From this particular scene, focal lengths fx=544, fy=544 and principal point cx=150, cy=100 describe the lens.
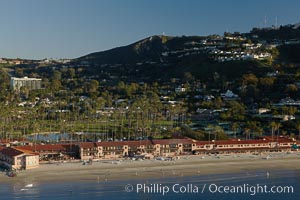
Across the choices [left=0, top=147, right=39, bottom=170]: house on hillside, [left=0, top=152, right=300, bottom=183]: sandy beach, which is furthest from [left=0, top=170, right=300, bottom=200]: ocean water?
[left=0, top=147, right=39, bottom=170]: house on hillside

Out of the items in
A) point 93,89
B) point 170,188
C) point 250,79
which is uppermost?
point 250,79

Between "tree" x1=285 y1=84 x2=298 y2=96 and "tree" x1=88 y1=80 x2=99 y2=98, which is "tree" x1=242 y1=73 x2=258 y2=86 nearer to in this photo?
"tree" x1=285 y1=84 x2=298 y2=96

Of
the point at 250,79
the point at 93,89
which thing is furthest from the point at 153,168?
the point at 93,89

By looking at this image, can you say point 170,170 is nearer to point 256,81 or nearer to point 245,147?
point 245,147

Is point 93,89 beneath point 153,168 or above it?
above

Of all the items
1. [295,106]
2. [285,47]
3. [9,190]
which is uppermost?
[285,47]

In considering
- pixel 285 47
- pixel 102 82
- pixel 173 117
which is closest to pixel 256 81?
pixel 173 117

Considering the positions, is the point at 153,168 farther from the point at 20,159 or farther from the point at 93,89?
the point at 93,89
